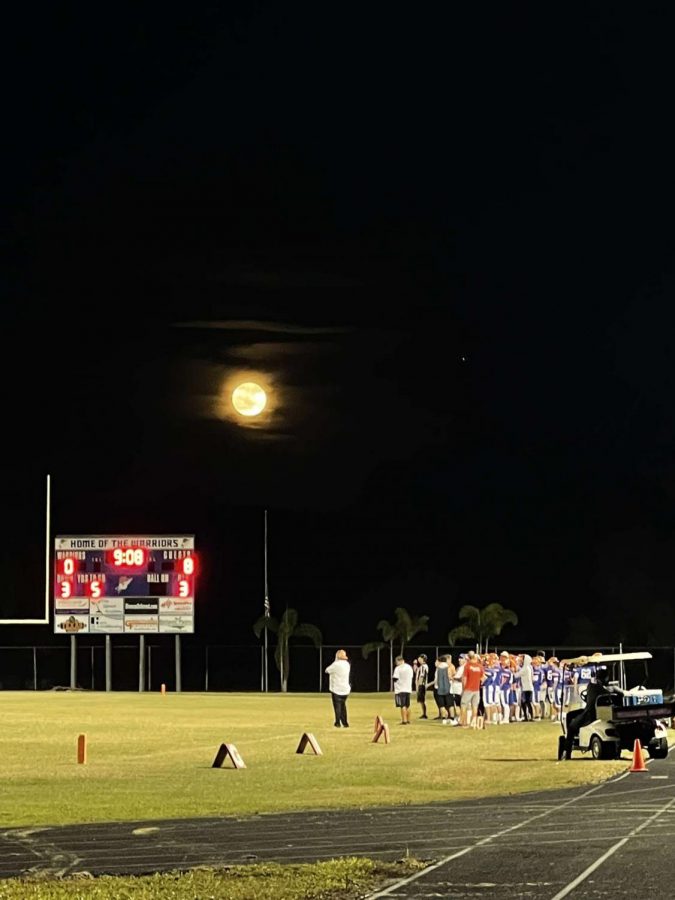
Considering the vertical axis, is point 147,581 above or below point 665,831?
above

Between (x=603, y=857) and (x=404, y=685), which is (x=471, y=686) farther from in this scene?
(x=603, y=857)

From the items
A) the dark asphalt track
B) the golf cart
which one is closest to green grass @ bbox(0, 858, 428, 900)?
the dark asphalt track

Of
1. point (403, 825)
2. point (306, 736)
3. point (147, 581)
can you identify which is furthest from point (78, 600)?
point (403, 825)

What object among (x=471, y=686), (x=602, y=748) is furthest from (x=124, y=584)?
(x=602, y=748)

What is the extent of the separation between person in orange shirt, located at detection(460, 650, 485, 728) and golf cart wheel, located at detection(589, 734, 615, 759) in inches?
375

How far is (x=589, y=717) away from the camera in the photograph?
3022 cm

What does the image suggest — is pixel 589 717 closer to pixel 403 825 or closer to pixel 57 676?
pixel 403 825

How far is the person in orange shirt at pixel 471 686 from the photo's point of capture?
131 feet

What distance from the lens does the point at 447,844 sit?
16969 millimetres

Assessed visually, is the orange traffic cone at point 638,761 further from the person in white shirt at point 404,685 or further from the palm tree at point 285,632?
the palm tree at point 285,632

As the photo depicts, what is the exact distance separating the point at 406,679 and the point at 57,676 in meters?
47.6

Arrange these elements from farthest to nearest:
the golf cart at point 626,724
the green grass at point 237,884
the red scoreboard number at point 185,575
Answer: the red scoreboard number at point 185,575 < the golf cart at point 626,724 < the green grass at point 237,884

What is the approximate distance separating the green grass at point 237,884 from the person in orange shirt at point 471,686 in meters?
24.5

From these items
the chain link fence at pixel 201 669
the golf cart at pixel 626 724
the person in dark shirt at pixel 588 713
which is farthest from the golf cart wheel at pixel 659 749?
the chain link fence at pixel 201 669
